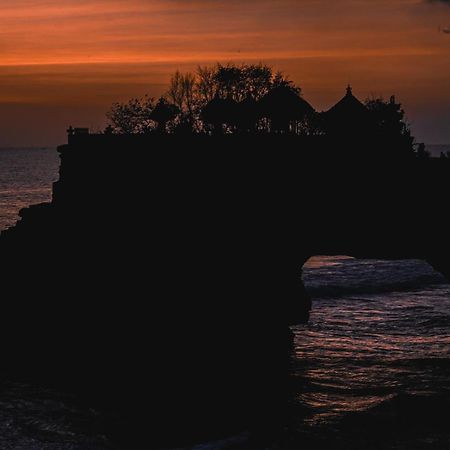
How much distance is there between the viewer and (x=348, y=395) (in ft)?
104

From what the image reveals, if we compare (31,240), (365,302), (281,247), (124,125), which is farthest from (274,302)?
(124,125)

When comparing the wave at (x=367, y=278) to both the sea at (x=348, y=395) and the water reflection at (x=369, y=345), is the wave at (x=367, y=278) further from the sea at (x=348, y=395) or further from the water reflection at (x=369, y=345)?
the sea at (x=348, y=395)

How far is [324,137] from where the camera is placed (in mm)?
37250

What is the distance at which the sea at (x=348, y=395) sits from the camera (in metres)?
27.5

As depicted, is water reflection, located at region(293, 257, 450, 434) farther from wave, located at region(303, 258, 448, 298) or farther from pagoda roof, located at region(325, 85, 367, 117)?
pagoda roof, located at region(325, 85, 367, 117)

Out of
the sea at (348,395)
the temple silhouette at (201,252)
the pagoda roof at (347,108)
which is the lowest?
the sea at (348,395)

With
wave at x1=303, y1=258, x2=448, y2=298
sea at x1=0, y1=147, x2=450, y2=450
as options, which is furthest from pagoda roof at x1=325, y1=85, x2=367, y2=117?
wave at x1=303, y1=258, x2=448, y2=298

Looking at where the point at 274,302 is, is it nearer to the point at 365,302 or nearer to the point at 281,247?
the point at 281,247

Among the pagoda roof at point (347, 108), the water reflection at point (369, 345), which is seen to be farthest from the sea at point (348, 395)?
the pagoda roof at point (347, 108)

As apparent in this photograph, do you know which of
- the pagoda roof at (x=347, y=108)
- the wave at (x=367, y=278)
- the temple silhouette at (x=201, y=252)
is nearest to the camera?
the temple silhouette at (x=201, y=252)

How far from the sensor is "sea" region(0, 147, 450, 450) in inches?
1081

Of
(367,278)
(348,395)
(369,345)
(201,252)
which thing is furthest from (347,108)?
(367,278)

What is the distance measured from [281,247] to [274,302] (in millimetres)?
2864

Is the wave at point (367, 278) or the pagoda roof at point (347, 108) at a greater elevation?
the pagoda roof at point (347, 108)
